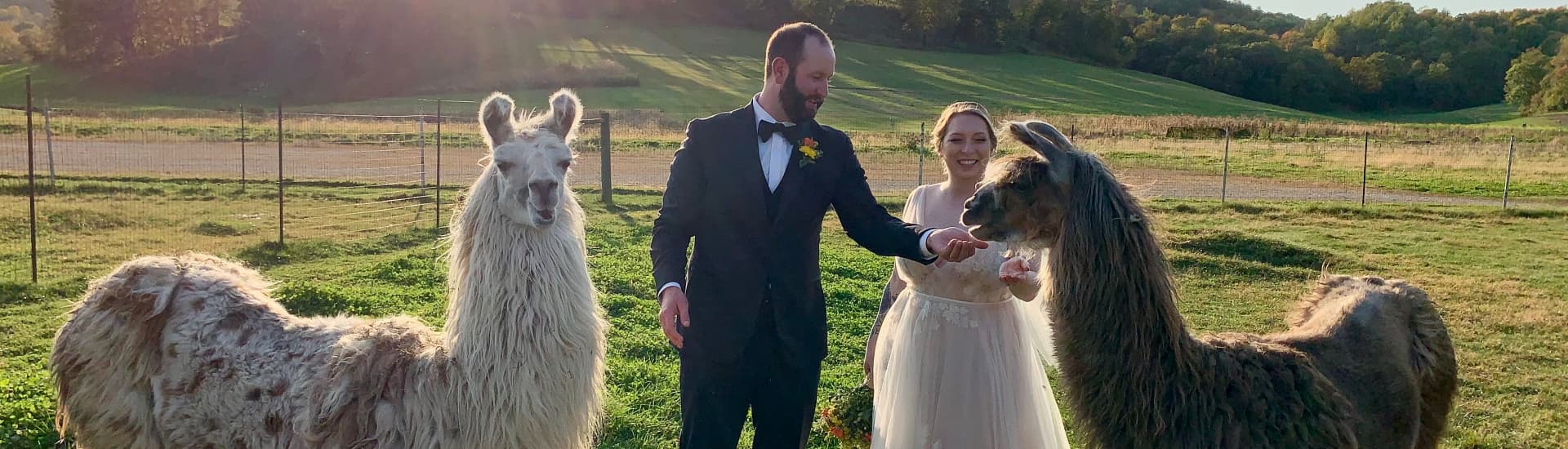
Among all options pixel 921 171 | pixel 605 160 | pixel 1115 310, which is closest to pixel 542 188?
pixel 1115 310

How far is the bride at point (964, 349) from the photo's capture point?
3398 mm

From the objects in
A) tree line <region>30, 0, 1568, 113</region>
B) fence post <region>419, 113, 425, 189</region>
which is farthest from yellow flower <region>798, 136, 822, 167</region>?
tree line <region>30, 0, 1568, 113</region>

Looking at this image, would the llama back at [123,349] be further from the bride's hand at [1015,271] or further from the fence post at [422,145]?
the fence post at [422,145]

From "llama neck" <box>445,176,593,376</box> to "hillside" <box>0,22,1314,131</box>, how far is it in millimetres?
31794

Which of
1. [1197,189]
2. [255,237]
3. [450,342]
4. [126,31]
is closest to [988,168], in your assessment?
[450,342]

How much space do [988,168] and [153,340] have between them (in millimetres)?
3193

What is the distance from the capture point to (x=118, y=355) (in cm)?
362

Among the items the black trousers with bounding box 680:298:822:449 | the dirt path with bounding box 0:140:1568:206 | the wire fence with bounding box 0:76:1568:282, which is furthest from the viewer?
the dirt path with bounding box 0:140:1568:206

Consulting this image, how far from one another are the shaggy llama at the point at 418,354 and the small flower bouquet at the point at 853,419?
1.31 m

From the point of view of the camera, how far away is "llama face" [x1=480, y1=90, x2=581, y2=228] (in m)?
3.03

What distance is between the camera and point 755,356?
3.10 m

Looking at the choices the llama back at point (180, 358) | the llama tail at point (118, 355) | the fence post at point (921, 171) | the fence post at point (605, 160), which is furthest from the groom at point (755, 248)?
the fence post at point (605, 160)

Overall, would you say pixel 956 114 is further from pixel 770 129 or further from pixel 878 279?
pixel 878 279

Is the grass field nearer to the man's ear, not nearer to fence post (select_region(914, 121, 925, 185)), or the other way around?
fence post (select_region(914, 121, 925, 185))
